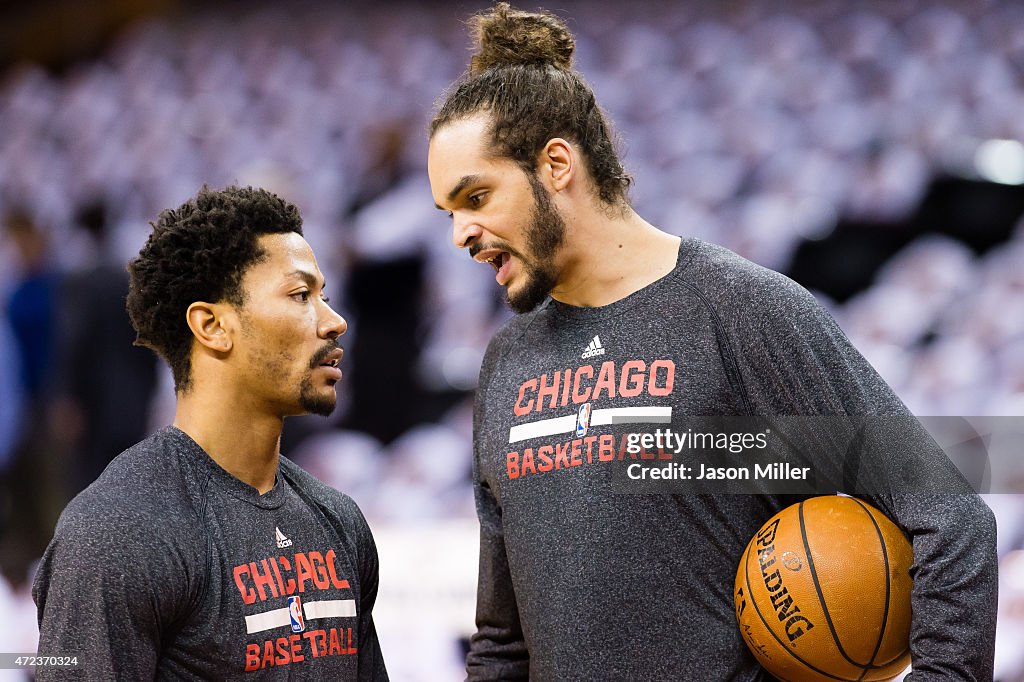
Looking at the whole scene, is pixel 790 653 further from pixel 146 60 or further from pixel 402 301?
pixel 146 60

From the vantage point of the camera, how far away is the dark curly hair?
2254mm

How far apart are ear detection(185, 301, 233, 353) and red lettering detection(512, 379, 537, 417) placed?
1.93 feet

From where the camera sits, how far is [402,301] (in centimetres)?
561

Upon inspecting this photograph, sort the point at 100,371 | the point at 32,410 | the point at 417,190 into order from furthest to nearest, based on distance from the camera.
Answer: the point at 417,190
the point at 32,410
the point at 100,371

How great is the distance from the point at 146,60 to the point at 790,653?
587 cm

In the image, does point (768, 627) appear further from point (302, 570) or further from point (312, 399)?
point (312, 399)

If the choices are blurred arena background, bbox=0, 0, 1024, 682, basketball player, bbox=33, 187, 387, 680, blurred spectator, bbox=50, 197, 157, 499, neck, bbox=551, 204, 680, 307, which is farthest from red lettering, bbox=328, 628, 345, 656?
blurred spectator, bbox=50, 197, 157, 499

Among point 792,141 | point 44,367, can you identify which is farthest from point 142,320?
point 792,141

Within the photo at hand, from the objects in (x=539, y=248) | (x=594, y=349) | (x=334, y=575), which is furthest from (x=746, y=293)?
(x=334, y=575)

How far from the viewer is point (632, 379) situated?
2.17 metres

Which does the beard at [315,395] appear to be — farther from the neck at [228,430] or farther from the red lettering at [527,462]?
the red lettering at [527,462]

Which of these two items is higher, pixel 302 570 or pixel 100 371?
pixel 100 371

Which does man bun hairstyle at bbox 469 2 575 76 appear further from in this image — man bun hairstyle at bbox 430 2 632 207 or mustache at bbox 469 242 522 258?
mustache at bbox 469 242 522 258

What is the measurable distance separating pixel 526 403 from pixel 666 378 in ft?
0.99
